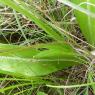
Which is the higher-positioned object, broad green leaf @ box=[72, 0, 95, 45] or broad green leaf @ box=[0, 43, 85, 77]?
broad green leaf @ box=[72, 0, 95, 45]

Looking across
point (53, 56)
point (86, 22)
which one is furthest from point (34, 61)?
point (86, 22)

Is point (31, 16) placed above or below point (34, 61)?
above

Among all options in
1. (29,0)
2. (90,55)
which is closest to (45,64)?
(90,55)

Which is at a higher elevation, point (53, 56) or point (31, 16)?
point (31, 16)

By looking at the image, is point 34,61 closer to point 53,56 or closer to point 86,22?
point 53,56

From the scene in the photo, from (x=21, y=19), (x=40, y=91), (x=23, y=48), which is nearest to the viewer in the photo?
(x=23, y=48)

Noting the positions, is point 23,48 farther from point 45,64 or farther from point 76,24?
point 76,24
